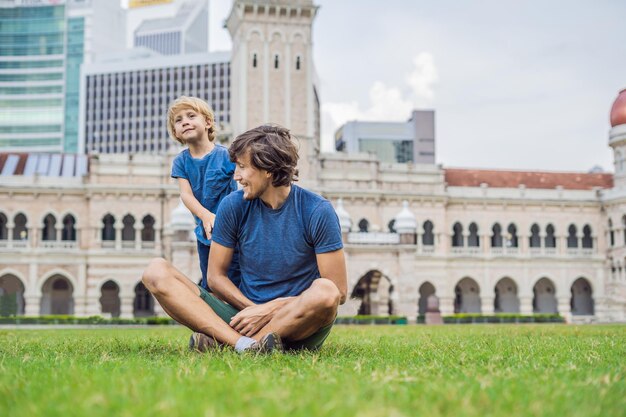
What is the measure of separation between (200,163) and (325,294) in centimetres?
249

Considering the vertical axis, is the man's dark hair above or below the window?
below

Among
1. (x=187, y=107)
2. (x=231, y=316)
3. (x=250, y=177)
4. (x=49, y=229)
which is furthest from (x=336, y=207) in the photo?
(x=250, y=177)

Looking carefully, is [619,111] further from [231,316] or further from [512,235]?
[231,316]

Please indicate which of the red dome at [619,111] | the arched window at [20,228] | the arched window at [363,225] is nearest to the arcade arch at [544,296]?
the red dome at [619,111]

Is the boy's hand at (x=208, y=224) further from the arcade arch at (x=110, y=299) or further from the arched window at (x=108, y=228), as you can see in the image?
the arcade arch at (x=110, y=299)

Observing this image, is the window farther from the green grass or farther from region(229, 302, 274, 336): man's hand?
region(229, 302, 274, 336): man's hand

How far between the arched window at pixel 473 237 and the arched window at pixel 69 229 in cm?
2306

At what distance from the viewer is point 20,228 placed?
43750 mm

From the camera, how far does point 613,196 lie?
46.1 meters

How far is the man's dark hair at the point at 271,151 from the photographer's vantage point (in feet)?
18.7

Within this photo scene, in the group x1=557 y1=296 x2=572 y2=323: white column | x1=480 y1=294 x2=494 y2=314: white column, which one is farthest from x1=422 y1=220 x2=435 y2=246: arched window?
x1=557 y1=296 x2=572 y2=323: white column

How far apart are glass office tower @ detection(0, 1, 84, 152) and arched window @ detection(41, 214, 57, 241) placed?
50.3 m

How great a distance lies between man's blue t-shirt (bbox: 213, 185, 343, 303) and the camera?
19.6 feet

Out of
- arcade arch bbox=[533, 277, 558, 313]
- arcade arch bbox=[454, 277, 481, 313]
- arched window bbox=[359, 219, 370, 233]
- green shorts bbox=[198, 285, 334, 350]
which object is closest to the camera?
green shorts bbox=[198, 285, 334, 350]
